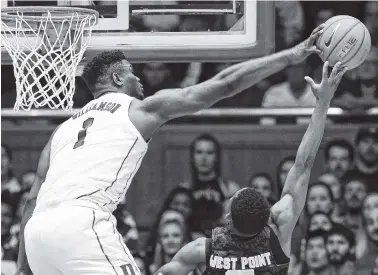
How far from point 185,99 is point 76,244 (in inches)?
29.1

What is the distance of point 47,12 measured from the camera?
491cm

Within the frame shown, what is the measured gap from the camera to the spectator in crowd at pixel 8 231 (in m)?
6.78

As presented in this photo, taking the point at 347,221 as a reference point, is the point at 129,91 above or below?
above

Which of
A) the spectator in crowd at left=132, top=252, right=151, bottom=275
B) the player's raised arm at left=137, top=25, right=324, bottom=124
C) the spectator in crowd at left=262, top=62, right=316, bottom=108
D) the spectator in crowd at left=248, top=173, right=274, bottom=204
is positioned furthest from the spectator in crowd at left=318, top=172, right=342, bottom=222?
the player's raised arm at left=137, top=25, right=324, bottom=124

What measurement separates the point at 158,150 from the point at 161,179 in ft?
0.92

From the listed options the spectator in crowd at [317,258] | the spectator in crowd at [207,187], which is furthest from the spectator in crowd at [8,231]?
the spectator in crowd at [317,258]

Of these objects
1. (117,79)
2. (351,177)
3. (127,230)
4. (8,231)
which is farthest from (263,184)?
(117,79)

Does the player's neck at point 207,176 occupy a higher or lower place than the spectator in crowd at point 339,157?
lower

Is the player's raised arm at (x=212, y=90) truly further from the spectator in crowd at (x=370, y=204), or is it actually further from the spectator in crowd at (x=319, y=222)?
the spectator in crowd at (x=370, y=204)

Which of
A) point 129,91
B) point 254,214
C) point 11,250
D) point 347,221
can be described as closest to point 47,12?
point 129,91

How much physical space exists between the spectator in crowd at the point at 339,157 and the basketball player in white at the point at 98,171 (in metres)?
3.17

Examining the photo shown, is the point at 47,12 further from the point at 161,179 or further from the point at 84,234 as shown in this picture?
the point at 161,179

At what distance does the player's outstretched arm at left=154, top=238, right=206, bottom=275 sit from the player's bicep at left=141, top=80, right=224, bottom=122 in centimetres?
79

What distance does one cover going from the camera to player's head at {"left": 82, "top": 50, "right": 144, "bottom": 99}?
3.93m
